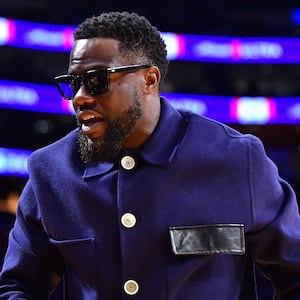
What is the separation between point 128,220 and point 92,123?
8.5 inches

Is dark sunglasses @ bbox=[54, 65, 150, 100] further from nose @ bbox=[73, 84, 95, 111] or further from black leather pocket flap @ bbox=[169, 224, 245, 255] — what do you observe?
black leather pocket flap @ bbox=[169, 224, 245, 255]

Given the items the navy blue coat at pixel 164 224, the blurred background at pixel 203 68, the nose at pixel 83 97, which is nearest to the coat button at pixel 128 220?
the navy blue coat at pixel 164 224

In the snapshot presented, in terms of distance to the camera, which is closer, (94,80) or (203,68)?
(94,80)

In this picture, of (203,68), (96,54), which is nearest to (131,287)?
(96,54)

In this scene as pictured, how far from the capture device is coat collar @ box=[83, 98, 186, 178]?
5.61 ft

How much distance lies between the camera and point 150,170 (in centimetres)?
170

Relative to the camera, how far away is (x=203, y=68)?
6809 mm

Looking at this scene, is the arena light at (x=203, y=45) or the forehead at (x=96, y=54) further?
the arena light at (x=203, y=45)

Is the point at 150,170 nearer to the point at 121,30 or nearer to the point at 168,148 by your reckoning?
the point at 168,148

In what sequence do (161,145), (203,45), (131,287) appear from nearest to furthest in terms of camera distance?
(131,287)
(161,145)
(203,45)

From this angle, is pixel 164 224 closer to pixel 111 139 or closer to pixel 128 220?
pixel 128 220

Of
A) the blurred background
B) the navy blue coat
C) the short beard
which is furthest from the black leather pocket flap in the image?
the blurred background

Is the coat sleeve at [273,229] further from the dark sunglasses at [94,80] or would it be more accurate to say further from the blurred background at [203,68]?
the blurred background at [203,68]

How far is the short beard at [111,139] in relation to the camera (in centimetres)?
165
